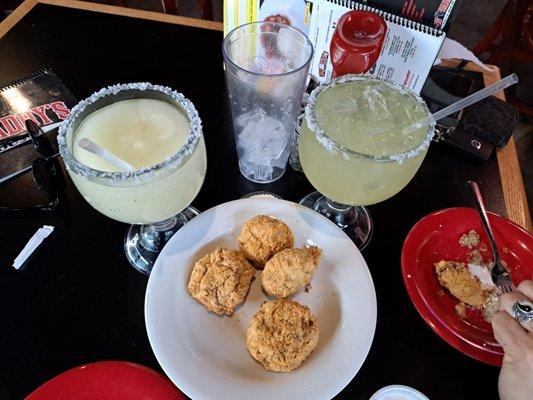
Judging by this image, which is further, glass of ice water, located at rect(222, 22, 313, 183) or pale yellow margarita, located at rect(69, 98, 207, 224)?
glass of ice water, located at rect(222, 22, 313, 183)

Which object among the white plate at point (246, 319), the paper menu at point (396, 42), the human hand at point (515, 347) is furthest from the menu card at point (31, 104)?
the human hand at point (515, 347)

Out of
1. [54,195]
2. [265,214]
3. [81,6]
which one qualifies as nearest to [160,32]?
[81,6]

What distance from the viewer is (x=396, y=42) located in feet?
3.25

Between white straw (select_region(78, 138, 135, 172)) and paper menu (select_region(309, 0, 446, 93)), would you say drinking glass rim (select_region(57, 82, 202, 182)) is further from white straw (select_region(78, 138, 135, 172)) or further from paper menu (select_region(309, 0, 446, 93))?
paper menu (select_region(309, 0, 446, 93))

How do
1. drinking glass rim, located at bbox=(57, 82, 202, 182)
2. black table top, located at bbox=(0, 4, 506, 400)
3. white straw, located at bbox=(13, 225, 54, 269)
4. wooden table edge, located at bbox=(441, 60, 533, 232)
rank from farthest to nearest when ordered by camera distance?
wooden table edge, located at bbox=(441, 60, 533, 232), white straw, located at bbox=(13, 225, 54, 269), black table top, located at bbox=(0, 4, 506, 400), drinking glass rim, located at bbox=(57, 82, 202, 182)

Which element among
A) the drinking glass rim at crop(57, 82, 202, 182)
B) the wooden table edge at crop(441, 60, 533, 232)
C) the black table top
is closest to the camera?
the drinking glass rim at crop(57, 82, 202, 182)

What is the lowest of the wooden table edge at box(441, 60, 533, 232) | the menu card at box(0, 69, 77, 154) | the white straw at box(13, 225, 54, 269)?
the white straw at box(13, 225, 54, 269)

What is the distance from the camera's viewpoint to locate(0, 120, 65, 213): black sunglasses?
3.11ft

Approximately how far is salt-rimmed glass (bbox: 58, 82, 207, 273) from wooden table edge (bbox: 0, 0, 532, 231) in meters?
0.64

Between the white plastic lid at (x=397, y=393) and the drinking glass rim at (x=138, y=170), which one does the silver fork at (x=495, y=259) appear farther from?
the drinking glass rim at (x=138, y=170)

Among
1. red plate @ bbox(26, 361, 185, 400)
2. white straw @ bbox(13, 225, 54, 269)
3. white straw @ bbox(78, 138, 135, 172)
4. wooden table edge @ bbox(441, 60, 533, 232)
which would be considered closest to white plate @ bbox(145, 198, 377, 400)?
red plate @ bbox(26, 361, 185, 400)

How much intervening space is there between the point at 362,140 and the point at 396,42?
35cm

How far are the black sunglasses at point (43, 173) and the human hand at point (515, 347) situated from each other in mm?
857

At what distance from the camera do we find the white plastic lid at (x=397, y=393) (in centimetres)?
74
